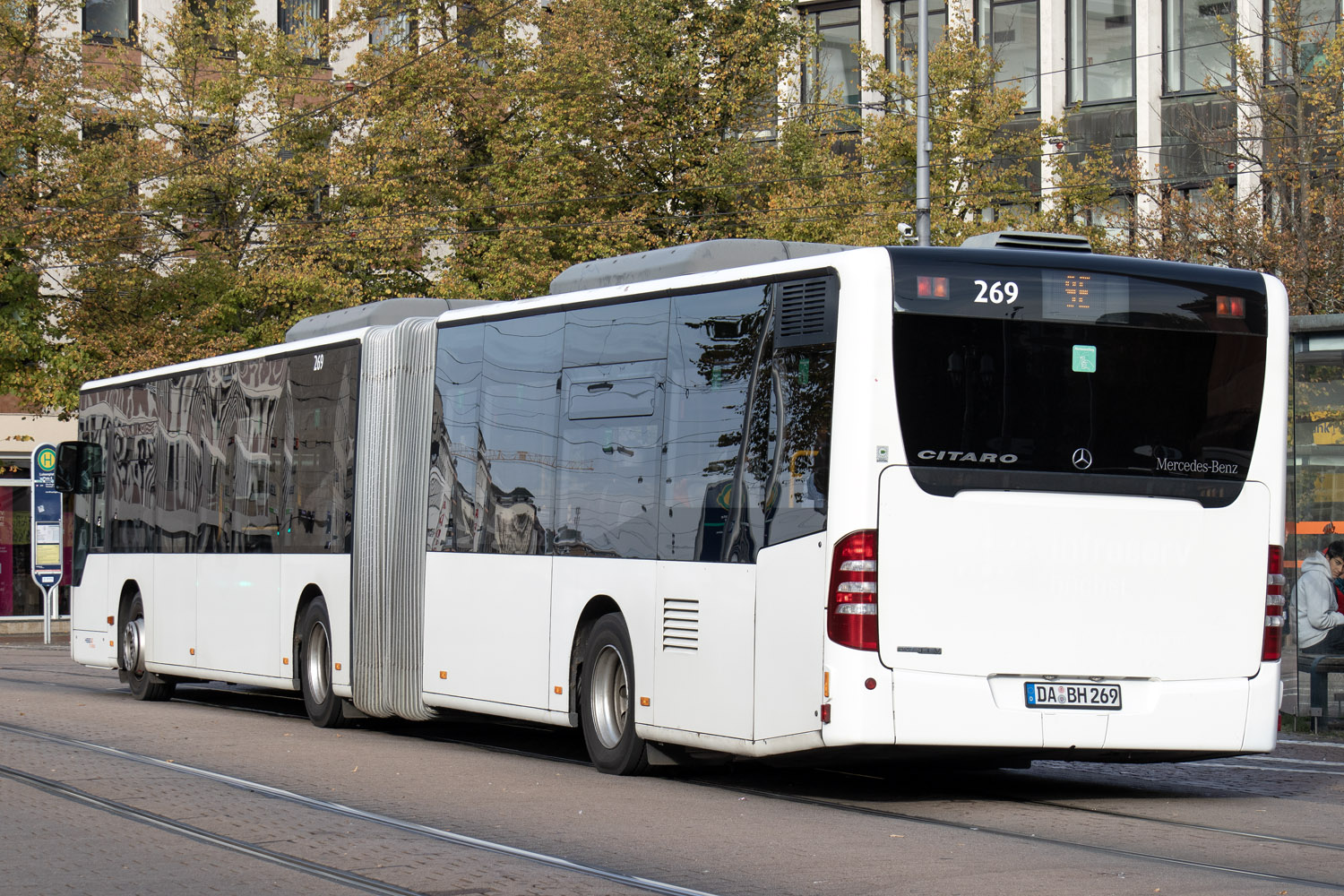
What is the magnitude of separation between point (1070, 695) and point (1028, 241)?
254 cm

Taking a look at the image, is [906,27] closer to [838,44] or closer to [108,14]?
[838,44]

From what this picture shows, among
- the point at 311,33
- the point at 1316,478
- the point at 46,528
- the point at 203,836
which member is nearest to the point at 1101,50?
the point at 311,33

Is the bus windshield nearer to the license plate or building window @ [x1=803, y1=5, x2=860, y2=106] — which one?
the license plate

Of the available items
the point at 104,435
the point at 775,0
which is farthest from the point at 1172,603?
the point at 775,0

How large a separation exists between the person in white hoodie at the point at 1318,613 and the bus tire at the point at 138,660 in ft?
36.7

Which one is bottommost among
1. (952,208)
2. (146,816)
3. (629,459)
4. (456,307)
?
(146,816)

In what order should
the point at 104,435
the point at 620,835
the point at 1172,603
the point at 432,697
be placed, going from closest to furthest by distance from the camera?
1. the point at 620,835
2. the point at 1172,603
3. the point at 432,697
4. the point at 104,435

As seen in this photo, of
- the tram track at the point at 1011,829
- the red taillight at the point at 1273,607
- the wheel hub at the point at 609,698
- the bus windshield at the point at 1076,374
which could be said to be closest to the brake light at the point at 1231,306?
the bus windshield at the point at 1076,374

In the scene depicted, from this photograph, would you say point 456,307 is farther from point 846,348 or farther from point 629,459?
point 846,348

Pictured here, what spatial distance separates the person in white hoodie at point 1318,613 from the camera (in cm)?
1593

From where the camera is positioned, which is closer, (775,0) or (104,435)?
(104,435)

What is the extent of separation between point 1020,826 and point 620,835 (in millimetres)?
2041

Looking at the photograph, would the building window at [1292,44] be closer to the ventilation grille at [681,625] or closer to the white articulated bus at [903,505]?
the white articulated bus at [903,505]

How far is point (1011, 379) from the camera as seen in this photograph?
10477mm
